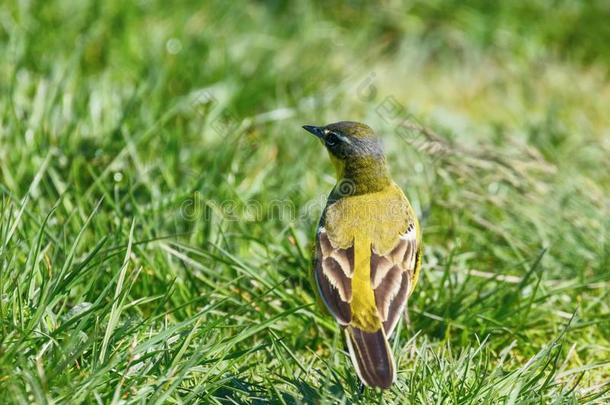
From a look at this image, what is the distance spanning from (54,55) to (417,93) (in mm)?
2939

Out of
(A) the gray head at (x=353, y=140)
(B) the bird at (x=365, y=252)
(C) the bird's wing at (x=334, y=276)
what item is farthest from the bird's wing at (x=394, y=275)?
(A) the gray head at (x=353, y=140)

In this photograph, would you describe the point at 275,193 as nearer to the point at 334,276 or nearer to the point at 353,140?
the point at 353,140

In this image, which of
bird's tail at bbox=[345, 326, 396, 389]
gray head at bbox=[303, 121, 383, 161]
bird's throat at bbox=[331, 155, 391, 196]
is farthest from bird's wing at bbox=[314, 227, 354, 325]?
gray head at bbox=[303, 121, 383, 161]

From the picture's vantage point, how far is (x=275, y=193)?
5609 mm

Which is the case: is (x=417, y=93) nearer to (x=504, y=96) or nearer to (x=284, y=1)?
(x=504, y=96)

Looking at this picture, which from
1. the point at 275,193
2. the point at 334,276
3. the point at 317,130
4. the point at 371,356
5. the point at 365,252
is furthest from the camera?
the point at 275,193

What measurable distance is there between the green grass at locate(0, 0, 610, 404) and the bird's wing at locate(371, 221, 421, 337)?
0.73 feet

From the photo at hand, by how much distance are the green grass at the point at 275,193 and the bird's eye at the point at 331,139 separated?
0.50 m

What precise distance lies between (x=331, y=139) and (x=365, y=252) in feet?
3.01

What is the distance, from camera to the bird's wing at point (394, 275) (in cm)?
386

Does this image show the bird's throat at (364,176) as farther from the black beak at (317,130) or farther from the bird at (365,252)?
the black beak at (317,130)

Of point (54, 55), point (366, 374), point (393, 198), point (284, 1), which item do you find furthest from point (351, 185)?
point (284, 1)

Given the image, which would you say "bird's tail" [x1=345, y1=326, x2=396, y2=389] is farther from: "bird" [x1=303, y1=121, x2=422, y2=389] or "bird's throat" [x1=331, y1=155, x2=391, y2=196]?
"bird's throat" [x1=331, y1=155, x2=391, y2=196]

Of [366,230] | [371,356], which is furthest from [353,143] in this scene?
[371,356]
